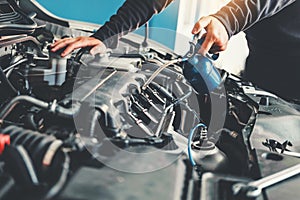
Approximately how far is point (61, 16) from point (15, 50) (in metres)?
0.33

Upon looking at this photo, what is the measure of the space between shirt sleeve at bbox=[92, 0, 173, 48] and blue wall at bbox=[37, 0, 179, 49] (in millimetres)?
34

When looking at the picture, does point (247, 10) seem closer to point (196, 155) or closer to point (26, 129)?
point (196, 155)

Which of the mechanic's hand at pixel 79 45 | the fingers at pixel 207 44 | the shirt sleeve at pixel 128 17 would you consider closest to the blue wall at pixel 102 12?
the shirt sleeve at pixel 128 17

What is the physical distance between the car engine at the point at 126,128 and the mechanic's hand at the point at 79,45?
20 millimetres

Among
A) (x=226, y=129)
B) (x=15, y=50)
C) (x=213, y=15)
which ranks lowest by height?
(x=226, y=129)

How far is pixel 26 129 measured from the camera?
672 millimetres

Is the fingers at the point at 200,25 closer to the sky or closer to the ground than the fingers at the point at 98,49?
closer to the sky

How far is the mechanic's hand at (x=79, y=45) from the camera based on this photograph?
1.03 metres

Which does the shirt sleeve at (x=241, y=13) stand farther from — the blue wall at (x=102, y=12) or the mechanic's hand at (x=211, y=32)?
the blue wall at (x=102, y=12)

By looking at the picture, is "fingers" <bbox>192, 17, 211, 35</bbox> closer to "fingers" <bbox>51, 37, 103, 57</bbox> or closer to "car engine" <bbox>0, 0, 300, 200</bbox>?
"car engine" <bbox>0, 0, 300, 200</bbox>


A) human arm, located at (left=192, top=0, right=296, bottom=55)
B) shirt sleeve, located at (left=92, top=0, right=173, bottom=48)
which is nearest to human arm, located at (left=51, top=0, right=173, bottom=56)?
shirt sleeve, located at (left=92, top=0, right=173, bottom=48)

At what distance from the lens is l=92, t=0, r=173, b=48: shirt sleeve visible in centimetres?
114

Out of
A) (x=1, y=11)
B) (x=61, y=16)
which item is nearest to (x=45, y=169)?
(x=1, y=11)

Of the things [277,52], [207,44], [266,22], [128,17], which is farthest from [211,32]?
[277,52]
